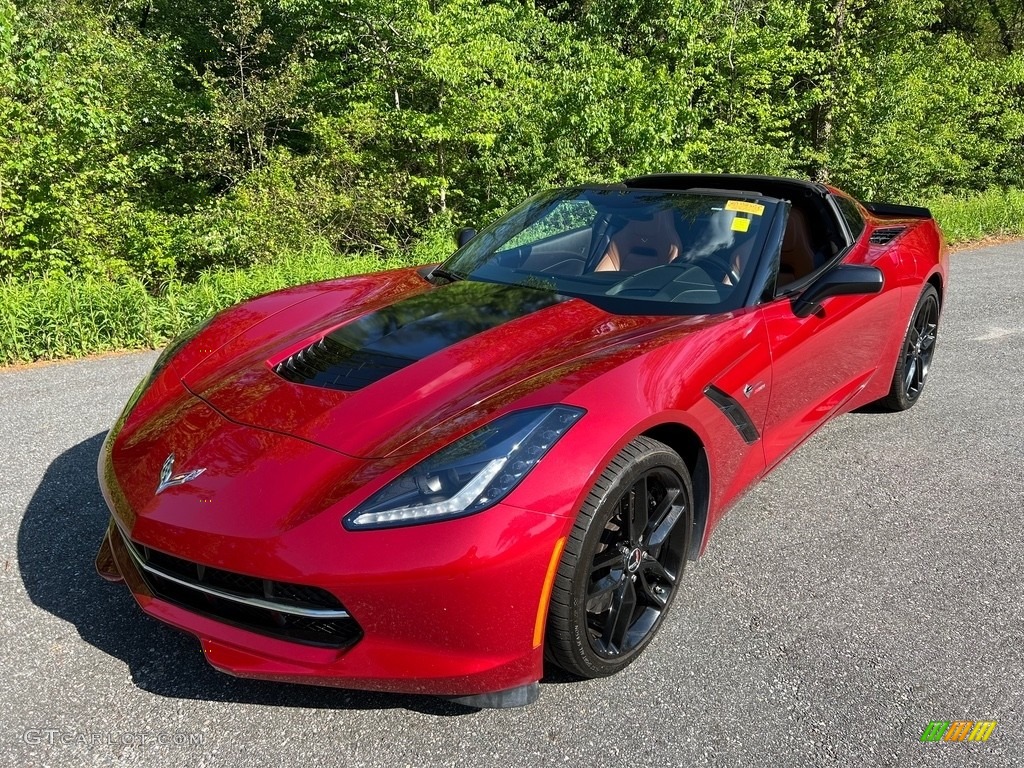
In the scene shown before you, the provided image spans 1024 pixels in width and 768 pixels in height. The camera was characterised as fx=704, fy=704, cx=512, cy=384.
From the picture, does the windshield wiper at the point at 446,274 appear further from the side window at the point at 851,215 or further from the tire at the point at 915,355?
the tire at the point at 915,355

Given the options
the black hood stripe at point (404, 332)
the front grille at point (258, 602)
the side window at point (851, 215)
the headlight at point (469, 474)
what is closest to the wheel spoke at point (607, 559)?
the headlight at point (469, 474)

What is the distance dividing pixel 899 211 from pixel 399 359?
3.88 m

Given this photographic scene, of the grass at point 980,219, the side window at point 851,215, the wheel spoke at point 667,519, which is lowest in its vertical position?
the grass at point 980,219

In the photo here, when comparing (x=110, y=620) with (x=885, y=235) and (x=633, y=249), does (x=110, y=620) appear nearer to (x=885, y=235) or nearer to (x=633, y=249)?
(x=633, y=249)

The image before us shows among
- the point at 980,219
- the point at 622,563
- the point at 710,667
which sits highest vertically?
the point at 622,563

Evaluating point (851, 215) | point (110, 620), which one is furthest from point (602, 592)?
point (851, 215)

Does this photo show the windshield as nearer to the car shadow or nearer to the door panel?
Result: the door panel

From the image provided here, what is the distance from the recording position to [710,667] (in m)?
2.09

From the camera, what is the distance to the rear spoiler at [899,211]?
180 inches

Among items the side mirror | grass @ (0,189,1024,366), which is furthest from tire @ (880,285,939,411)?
grass @ (0,189,1024,366)

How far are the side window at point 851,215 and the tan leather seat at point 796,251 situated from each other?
347mm

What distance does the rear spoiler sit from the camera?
4.57 meters

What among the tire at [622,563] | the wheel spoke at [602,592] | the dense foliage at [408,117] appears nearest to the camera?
the tire at [622,563]

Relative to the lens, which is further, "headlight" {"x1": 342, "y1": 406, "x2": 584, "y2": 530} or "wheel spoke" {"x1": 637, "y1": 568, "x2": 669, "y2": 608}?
"wheel spoke" {"x1": 637, "y1": 568, "x2": 669, "y2": 608}
